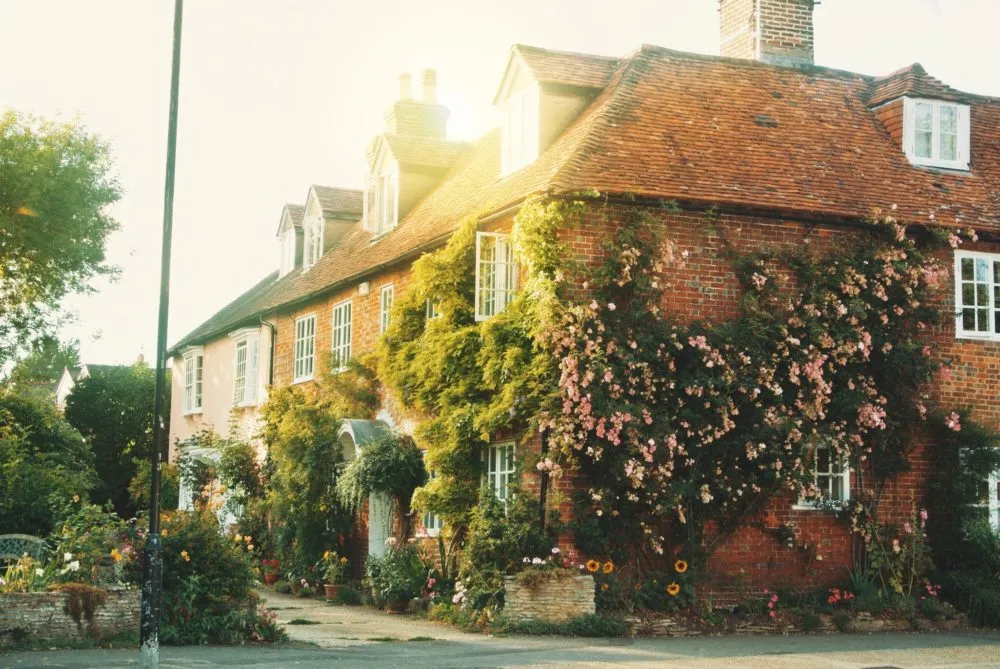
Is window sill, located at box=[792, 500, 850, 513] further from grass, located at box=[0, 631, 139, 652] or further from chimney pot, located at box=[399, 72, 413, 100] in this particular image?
chimney pot, located at box=[399, 72, 413, 100]

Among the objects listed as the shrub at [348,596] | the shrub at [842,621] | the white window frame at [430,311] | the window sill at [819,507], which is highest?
the white window frame at [430,311]

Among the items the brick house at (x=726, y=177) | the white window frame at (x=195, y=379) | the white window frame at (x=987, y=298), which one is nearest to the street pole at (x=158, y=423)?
the brick house at (x=726, y=177)

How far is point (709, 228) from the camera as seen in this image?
17875 millimetres

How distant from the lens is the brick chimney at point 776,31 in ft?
75.5

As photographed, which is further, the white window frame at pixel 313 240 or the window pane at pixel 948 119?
the white window frame at pixel 313 240

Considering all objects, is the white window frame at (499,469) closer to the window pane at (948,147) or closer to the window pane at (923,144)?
the window pane at (923,144)

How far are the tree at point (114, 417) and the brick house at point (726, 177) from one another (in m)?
19.4

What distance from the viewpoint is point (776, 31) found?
75.9 feet

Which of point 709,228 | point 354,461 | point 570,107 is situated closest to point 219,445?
point 354,461

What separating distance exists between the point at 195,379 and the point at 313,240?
7.43 meters

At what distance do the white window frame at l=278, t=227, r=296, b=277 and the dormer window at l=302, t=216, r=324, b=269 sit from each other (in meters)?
1.75

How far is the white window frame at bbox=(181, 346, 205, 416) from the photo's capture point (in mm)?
35394

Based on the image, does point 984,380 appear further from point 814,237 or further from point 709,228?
point 709,228

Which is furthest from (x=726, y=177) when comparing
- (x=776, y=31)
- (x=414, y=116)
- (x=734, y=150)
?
(x=414, y=116)
